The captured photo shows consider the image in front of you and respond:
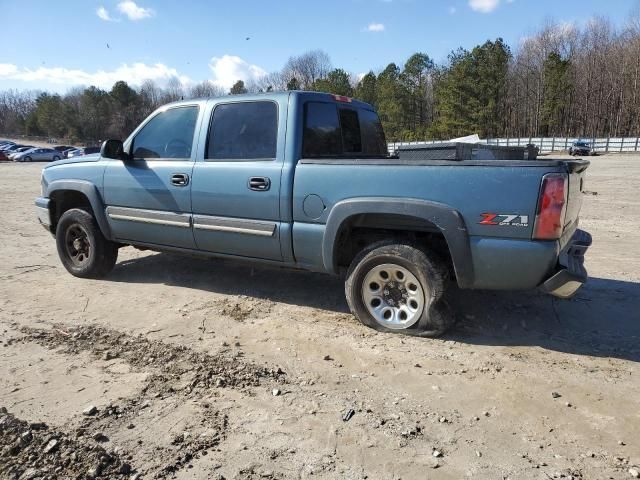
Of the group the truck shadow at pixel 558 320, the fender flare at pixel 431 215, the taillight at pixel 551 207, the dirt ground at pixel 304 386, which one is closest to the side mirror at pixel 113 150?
the dirt ground at pixel 304 386

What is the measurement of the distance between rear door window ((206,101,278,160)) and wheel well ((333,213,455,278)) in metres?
0.97

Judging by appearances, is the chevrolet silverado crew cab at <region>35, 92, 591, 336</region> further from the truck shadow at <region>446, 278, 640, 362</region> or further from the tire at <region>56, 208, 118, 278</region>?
the truck shadow at <region>446, 278, 640, 362</region>

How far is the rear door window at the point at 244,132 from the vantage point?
445 cm

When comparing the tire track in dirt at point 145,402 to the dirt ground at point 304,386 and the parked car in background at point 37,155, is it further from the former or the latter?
the parked car in background at point 37,155

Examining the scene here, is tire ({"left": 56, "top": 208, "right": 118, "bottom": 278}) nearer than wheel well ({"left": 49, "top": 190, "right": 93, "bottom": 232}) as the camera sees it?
Yes

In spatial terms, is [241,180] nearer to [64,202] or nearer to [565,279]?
[565,279]

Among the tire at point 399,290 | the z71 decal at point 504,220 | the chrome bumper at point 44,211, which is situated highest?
the z71 decal at point 504,220

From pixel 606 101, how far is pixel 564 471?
71981mm

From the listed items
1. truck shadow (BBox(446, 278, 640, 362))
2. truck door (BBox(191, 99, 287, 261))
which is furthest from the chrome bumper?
truck shadow (BBox(446, 278, 640, 362))

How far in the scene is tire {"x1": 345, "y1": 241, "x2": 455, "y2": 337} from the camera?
12.5ft

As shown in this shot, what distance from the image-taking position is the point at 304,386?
10.7 ft

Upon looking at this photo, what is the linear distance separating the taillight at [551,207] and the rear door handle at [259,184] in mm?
2188

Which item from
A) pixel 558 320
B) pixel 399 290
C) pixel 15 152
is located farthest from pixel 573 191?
pixel 15 152

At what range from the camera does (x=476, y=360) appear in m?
3.62
